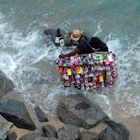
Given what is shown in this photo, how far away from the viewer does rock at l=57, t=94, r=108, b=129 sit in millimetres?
12359

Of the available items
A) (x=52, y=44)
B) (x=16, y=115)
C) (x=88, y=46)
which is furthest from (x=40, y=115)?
(x=52, y=44)

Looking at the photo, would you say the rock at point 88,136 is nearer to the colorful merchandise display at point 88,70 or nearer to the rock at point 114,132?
the rock at point 114,132

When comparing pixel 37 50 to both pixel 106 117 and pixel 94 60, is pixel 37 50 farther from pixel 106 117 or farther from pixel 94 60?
pixel 106 117

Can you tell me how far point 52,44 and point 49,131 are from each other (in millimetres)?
4991

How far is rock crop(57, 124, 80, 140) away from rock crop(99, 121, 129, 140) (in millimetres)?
681

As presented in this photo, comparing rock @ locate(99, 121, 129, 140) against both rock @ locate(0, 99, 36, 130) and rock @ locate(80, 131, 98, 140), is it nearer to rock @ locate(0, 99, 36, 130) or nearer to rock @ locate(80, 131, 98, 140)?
rock @ locate(80, 131, 98, 140)

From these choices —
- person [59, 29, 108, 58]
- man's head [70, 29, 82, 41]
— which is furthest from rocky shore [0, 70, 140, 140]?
man's head [70, 29, 82, 41]

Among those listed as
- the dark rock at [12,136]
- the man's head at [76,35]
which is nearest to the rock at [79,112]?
the dark rock at [12,136]

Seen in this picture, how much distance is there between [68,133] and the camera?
11539mm

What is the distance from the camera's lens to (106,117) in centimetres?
1265

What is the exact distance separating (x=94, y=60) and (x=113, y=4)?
607 centimetres

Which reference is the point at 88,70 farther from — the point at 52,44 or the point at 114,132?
the point at 52,44

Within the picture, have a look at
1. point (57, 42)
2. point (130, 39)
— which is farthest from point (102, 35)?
point (57, 42)

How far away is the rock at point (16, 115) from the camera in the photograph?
39.2 ft
